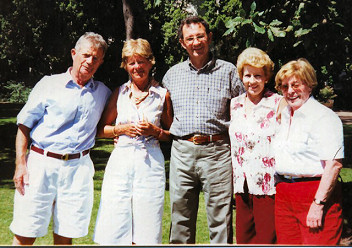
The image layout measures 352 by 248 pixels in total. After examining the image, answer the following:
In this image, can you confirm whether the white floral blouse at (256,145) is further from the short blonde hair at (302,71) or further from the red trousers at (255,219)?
the short blonde hair at (302,71)

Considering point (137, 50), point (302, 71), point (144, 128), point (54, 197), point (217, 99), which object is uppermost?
point (137, 50)

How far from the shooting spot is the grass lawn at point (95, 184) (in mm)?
5288

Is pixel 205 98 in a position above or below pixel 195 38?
below

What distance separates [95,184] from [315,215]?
5.79 metres

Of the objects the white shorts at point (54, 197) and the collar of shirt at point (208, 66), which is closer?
the white shorts at point (54, 197)

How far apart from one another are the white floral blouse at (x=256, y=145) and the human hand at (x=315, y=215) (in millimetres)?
449

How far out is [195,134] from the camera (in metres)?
3.65

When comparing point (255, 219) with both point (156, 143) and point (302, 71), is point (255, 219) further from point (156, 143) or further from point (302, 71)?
point (302, 71)

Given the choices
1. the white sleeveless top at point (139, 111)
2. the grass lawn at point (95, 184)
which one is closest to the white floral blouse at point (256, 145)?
the white sleeveless top at point (139, 111)

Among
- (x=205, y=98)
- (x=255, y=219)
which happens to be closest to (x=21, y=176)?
(x=205, y=98)

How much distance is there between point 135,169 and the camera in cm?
343

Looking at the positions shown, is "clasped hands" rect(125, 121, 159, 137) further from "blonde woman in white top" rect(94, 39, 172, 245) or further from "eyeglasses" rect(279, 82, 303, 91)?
"eyeglasses" rect(279, 82, 303, 91)

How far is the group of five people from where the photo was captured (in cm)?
326

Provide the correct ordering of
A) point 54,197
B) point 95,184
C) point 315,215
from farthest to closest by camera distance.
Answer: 1. point 95,184
2. point 54,197
3. point 315,215
